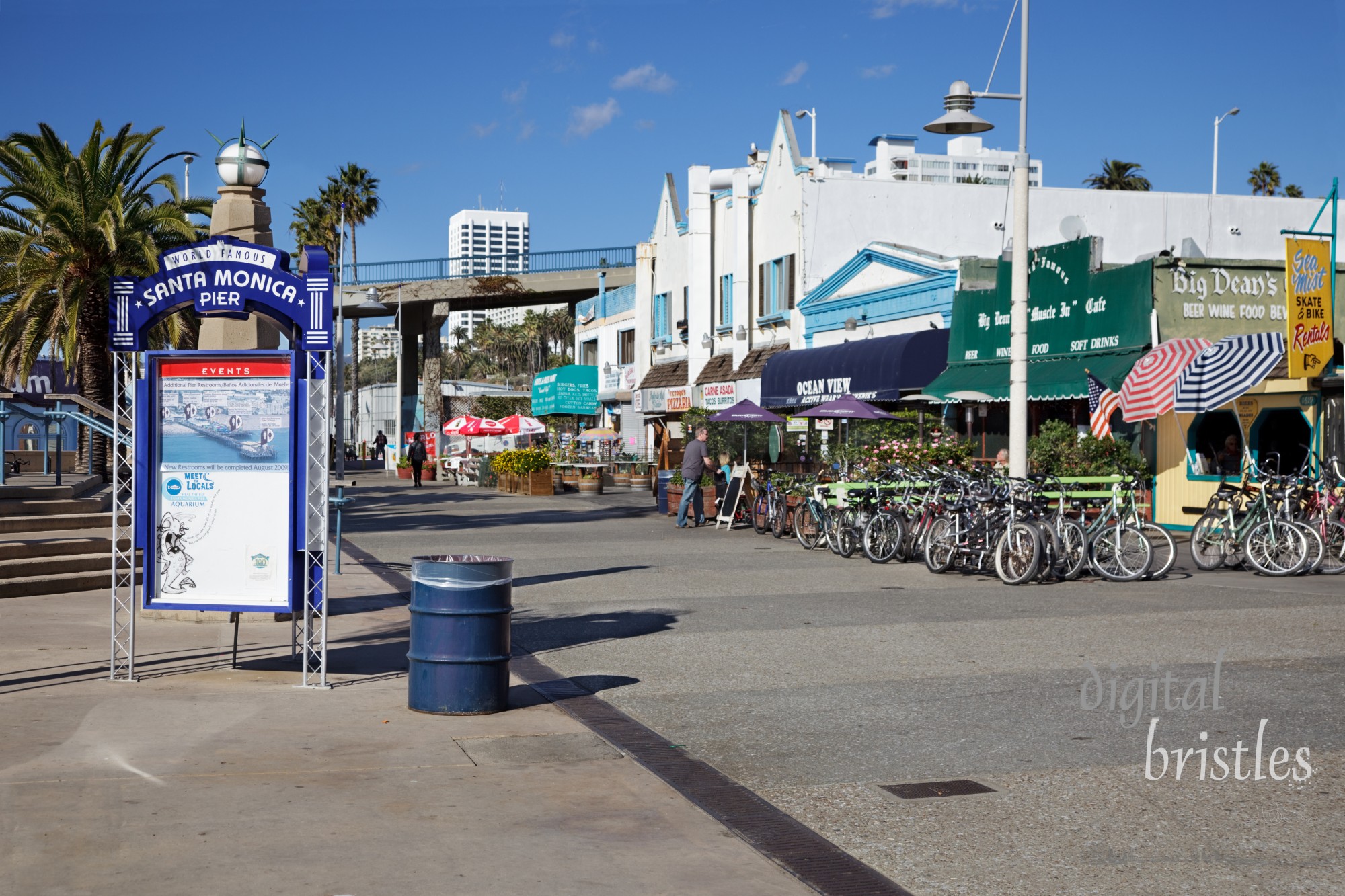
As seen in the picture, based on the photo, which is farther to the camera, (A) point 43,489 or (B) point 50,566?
(A) point 43,489

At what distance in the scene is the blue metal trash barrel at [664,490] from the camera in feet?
95.0

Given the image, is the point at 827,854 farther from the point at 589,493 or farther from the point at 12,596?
the point at 589,493

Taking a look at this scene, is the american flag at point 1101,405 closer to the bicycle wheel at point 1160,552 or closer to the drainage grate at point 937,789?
the bicycle wheel at point 1160,552

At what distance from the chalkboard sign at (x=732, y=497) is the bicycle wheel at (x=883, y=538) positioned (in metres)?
6.06

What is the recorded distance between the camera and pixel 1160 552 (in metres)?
15.9

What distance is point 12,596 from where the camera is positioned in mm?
13648

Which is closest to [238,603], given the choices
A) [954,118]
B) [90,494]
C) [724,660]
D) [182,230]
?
[724,660]

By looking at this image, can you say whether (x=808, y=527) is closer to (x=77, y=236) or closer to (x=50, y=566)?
(x=50, y=566)

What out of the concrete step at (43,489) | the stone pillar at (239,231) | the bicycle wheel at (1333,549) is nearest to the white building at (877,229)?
the bicycle wheel at (1333,549)

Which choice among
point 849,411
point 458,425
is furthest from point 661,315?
point 849,411

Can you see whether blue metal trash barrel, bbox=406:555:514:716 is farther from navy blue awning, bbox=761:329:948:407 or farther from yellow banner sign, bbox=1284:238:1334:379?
navy blue awning, bbox=761:329:948:407

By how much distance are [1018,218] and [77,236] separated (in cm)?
1779

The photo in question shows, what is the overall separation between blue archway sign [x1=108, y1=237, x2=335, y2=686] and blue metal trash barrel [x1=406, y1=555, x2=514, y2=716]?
135 centimetres

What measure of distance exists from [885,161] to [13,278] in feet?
117
